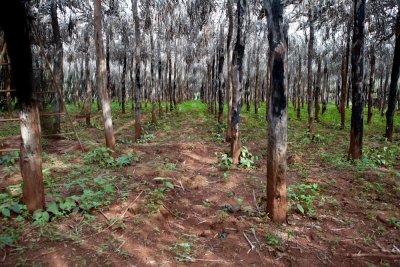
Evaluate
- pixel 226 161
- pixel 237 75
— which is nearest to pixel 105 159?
pixel 226 161

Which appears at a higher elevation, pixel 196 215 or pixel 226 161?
pixel 226 161

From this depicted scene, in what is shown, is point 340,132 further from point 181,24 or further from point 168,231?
point 168,231

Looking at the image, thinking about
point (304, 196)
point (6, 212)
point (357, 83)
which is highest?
point (357, 83)

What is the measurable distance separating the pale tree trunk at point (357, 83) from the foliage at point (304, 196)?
3.26m

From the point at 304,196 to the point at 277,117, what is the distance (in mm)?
2230

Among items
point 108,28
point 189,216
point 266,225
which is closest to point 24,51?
point 189,216

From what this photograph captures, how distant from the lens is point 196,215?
17.4ft

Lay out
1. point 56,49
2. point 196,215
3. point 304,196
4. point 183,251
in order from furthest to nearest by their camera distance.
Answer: point 56,49, point 304,196, point 196,215, point 183,251

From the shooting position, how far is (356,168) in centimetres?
781

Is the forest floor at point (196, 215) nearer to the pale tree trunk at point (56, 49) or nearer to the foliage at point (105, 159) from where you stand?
the foliage at point (105, 159)

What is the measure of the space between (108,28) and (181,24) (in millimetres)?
4938

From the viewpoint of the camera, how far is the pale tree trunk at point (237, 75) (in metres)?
8.22

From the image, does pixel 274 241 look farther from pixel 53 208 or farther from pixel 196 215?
pixel 53 208

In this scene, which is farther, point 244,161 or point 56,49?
point 56,49
